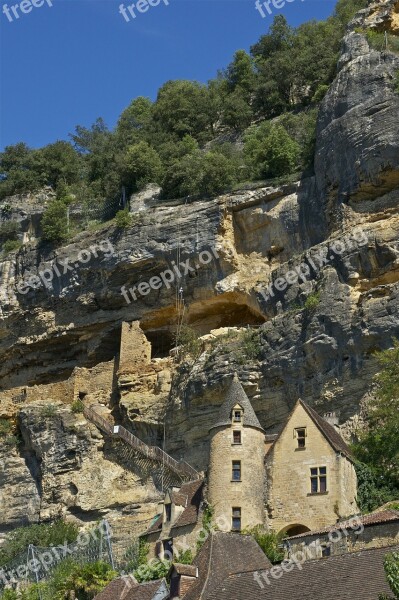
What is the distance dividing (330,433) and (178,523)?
19.1 ft

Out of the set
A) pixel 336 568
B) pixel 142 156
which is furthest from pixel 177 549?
pixel 142 156

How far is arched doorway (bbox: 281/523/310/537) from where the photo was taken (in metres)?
36.8

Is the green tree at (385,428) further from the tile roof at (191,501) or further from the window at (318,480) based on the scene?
the tile roof at (191,501)

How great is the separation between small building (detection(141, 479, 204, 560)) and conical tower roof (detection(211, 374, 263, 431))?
2.22 metres

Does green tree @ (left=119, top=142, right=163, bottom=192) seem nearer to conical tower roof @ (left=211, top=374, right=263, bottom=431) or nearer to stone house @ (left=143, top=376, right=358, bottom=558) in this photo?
conical tower roof @ (left=211, top=374, right=263, bottom=431)

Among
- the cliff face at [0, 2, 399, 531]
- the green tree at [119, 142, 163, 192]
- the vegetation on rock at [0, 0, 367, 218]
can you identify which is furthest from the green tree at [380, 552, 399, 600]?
the green tree at [119, 142, 163, 192]

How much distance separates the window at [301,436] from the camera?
1496 inches

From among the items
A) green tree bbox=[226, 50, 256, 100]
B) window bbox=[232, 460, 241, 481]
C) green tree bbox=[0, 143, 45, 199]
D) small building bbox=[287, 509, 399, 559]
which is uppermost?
green tree bbox=[226, 50, 256, 100]

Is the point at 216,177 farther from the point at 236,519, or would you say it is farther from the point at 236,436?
the point at 236,519

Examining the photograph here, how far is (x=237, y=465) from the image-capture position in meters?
37.5

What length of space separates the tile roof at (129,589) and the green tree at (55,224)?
25224 millimetres

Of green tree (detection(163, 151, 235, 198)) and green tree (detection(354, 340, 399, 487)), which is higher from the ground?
green tree (detection(163, 151, 235, 198))

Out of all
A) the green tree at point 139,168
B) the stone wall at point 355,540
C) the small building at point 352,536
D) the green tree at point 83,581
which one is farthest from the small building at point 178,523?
the green tree at point 139,168

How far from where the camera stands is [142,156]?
188ft
